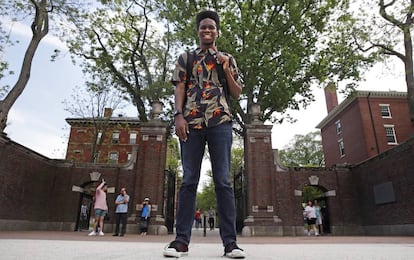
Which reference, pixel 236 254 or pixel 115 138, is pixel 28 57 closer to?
pixel 236 254

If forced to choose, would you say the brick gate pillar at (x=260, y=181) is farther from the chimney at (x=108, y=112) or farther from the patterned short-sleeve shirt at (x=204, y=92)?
the chimney at (x=108, y=112)

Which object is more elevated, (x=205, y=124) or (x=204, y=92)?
(x=204, y=92)

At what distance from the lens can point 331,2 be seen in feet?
51.1

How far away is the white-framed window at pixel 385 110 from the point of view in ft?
103

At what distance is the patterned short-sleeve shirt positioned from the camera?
2.85 m

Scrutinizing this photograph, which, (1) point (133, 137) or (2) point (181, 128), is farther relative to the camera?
(1) point (133, 137)

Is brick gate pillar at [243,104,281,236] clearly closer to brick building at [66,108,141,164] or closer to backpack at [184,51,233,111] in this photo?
backpack at [184,51,233,111]

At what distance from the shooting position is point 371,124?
30328 millimetres

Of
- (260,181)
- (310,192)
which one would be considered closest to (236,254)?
(260,181)

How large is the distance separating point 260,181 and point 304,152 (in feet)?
137

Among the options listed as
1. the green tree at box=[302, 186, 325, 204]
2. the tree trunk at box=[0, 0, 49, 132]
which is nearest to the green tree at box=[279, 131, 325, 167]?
the green tree at box=[302, 186, 325, 204]

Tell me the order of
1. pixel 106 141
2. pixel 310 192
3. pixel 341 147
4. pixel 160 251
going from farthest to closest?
pixel 310 192 < pixel 106 141 < pixel 341 147 < pixel 160 251

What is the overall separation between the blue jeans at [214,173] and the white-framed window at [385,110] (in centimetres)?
3502

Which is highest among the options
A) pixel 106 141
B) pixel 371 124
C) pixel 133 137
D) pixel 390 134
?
pixel 133 137
